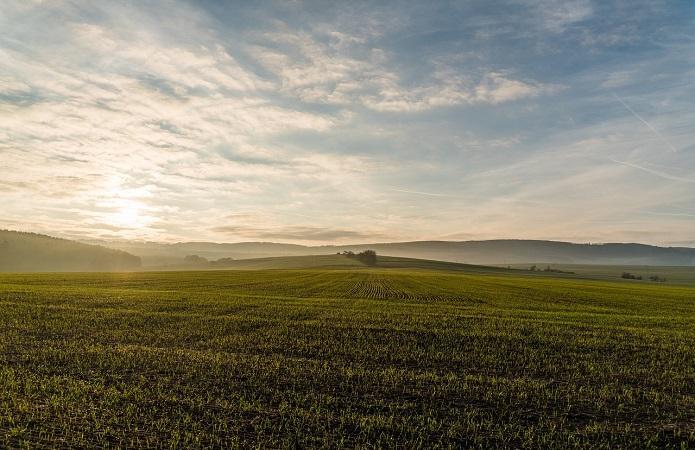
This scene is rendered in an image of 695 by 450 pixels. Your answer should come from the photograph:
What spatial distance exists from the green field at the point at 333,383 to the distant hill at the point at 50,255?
573 ft

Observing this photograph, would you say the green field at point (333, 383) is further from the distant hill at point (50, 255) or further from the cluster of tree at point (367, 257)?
the distant hill at point (50, 255)

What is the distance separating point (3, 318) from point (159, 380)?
16.7m

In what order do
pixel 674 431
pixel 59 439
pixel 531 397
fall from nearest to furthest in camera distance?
pixel 59 439
pixel 674 431
pixel 531 397

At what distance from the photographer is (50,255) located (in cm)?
16912

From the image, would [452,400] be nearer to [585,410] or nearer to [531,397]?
[531,397]

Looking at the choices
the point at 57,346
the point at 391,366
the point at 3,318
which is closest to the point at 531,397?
the point at 391,366

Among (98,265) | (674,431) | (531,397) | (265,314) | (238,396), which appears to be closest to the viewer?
(674,431)

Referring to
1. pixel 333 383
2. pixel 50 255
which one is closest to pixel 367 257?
pixel 50 255

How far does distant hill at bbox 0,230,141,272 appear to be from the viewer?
162m

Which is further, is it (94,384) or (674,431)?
(94,384)

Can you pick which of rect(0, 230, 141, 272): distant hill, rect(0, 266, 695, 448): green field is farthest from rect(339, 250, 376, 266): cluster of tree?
rect(0, 266, 695, 448): green field

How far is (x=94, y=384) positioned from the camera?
11.4 m

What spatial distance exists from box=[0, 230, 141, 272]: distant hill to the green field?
175 meters

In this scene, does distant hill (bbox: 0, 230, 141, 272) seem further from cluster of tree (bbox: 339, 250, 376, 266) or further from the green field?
the green field
